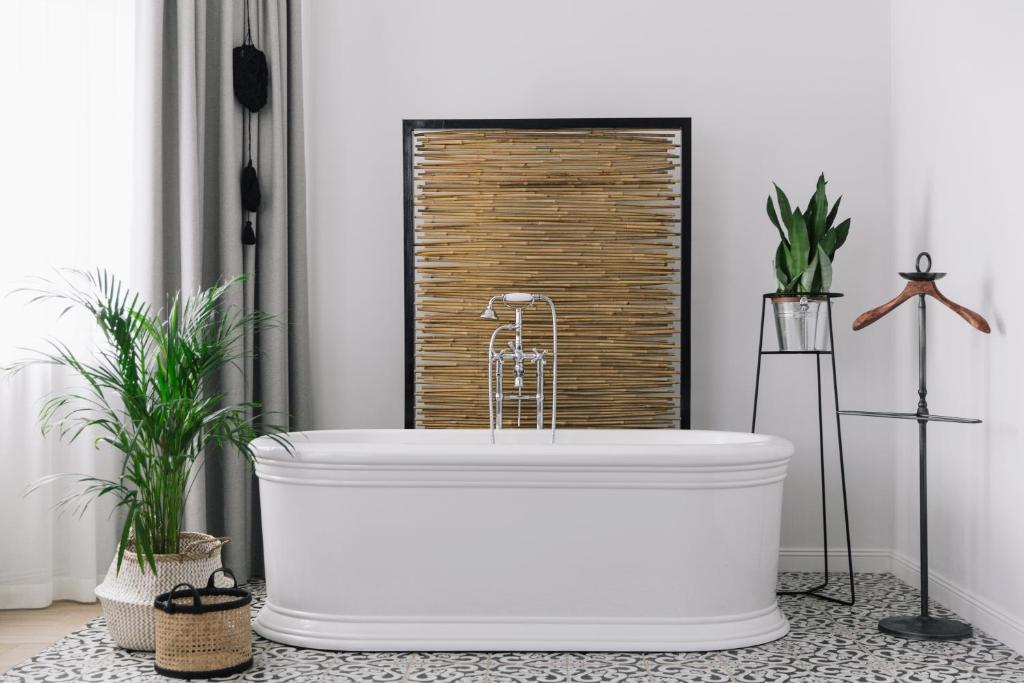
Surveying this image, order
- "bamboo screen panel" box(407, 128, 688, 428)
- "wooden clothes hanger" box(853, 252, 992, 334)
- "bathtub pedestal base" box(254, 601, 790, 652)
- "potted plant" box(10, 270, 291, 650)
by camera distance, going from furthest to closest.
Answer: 1. "bamboo screen panel" box(407, 128, 688, 428)
2. "wooden clothes hanger" box(853, 252, 992, 334)
3. "bathtub pedestal base" box(254, 601, 790, 652)
4. "potted plant" box(10, 270, 291, 650)

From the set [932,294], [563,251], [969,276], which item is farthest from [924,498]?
[563,251]

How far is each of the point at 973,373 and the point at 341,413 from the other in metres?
2.55

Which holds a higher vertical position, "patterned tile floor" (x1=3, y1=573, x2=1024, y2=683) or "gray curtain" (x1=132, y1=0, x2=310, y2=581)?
"gray curtain" (x1=132, y1=0, x2=310, y2=581)

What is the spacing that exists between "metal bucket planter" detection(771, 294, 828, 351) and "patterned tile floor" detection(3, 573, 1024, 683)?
3.45ft

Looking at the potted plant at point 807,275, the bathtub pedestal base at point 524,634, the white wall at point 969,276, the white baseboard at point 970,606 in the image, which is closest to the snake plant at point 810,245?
the potted plant at point 807,275

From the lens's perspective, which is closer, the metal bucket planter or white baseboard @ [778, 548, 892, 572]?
the metal bucket planter

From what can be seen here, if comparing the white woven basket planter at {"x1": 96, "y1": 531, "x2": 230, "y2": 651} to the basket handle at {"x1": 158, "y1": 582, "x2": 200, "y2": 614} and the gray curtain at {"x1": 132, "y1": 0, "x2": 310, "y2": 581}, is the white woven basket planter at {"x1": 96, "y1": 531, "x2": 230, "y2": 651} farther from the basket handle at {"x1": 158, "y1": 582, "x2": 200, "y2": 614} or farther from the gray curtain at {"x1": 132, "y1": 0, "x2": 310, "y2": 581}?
the gray curtain at {"x1": 132, "y1": 0, "x2": 310, "y2": 581}

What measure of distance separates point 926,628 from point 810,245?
1.42 m

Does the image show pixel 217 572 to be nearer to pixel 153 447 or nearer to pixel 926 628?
pixel 153 447

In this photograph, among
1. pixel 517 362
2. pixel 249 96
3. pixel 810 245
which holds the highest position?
pixel 249 96

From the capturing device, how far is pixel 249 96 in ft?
12.8

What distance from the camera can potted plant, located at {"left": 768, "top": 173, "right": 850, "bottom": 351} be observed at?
11.9 ft

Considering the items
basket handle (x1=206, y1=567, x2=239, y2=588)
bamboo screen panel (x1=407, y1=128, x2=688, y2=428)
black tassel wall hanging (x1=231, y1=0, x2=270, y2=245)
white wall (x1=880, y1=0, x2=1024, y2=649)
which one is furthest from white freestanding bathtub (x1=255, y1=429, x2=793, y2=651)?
black tassel wall hanging (x1=231, y1=0, x2=270, y2=245)

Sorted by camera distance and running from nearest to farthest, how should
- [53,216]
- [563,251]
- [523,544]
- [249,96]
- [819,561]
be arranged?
[523,544] → [53,216] → [249,96] → [563,251] → [819,561]
